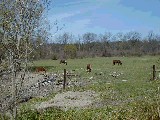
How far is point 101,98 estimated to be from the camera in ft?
69.2

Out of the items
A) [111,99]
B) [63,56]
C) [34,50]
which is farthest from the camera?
[63,56]

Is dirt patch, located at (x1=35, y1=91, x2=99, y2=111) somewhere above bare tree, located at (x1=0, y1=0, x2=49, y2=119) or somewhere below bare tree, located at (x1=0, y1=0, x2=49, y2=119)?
below

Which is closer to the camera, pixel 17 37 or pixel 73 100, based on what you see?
pixel 17 37

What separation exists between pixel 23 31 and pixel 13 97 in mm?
1846

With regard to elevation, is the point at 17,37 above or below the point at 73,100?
above

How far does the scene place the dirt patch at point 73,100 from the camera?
19.0m

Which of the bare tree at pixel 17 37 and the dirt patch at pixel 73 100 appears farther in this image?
the dirt patch at pixel 73 100

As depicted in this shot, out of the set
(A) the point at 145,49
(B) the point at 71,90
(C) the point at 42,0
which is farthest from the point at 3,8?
(A) the point at 145,49

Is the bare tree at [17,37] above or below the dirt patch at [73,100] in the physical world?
above

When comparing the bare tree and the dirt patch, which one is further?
the dirt patch

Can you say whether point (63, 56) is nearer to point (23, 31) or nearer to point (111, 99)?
point (111, 99)

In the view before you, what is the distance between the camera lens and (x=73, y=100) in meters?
21.0

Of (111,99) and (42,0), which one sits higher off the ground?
(42,0)

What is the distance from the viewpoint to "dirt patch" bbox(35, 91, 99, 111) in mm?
19031
